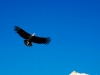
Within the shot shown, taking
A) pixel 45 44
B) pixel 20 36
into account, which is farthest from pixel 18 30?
pixel 45 44

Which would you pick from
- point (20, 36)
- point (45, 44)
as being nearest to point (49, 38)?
point (45, 44)

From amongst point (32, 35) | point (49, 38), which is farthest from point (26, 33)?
point (49, 38)

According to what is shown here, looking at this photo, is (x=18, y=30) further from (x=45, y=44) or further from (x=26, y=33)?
(x=45, y=44)

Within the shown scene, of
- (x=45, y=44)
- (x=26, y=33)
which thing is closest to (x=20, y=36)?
(x=26, y=33)

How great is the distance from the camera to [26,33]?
3653cm

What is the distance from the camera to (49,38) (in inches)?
1512

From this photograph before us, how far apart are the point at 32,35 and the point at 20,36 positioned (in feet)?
4.22

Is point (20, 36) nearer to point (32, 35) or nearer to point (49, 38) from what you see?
point (32, 35)

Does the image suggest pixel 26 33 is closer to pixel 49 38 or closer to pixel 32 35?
pixel 32 35

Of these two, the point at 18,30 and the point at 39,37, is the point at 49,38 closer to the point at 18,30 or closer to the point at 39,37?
the point at 39,37

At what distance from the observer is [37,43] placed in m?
37.1

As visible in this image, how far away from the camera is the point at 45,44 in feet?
124

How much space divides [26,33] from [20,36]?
71 centimetres

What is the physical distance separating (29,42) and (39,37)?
192 cm
